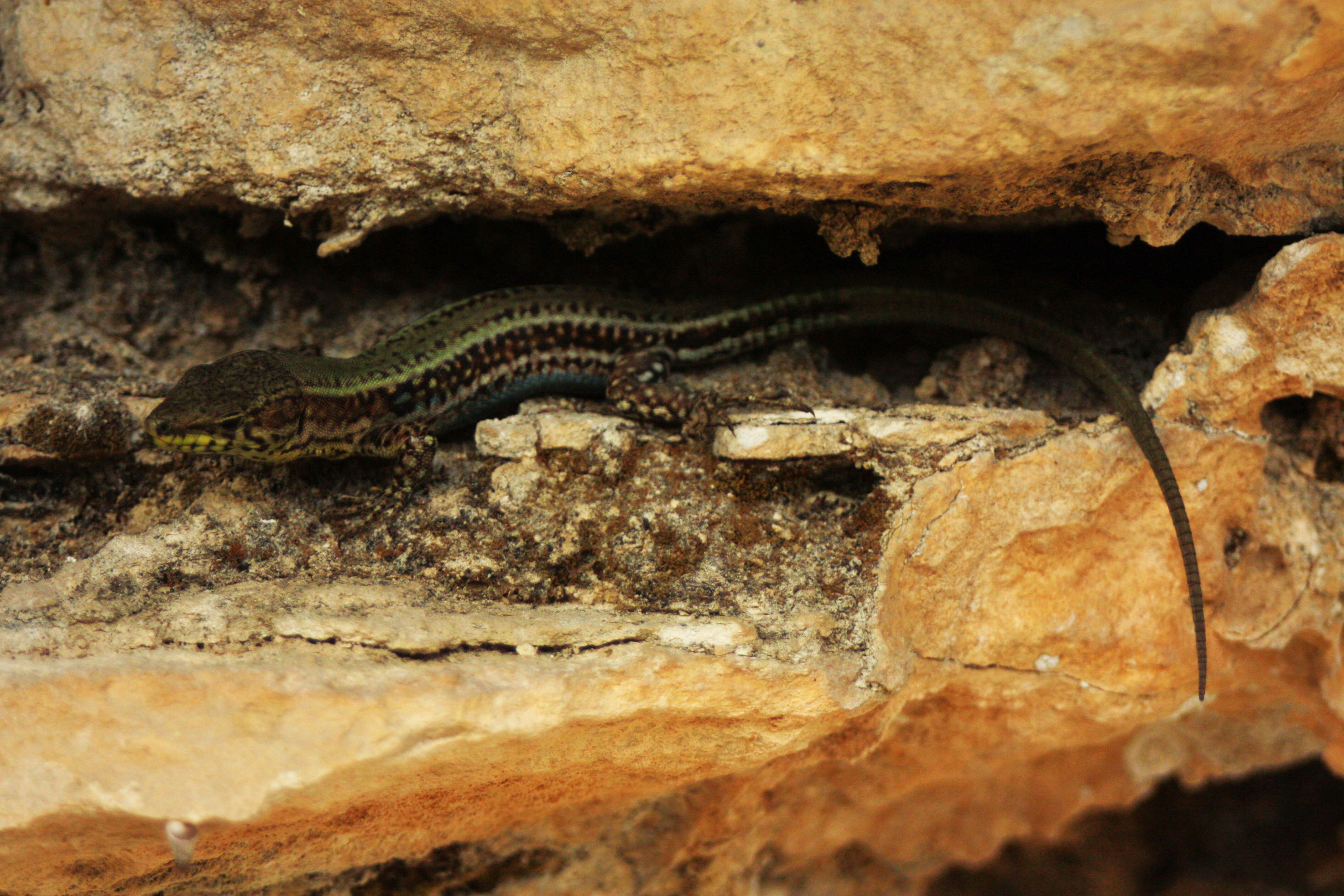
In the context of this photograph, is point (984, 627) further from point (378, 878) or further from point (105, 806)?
point (105, 806)

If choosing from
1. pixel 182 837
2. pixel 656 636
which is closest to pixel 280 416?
pixel 182 837

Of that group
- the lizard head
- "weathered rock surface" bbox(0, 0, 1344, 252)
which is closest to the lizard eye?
the lizard head

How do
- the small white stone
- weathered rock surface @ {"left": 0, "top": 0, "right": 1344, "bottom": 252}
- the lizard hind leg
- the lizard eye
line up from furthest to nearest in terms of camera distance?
1. the lizard hind leg
2. the lizard eye
3. weathered rock surface @ {"left": 0, "top": 0, "right": 1344, "bottom": 252}
4. the small white stone

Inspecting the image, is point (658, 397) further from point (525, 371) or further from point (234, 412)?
point (234, 412)

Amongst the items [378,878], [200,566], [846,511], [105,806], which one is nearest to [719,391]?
[846,511]

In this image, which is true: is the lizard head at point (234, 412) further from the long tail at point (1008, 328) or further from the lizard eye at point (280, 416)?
the long tail at point (1008, 328)

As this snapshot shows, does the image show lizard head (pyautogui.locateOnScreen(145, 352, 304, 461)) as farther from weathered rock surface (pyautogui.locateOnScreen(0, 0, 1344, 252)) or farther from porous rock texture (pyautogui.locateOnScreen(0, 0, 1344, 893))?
weathered rock surface (pyautogui.locateOnScreen(0, 0, 1344, 252))
